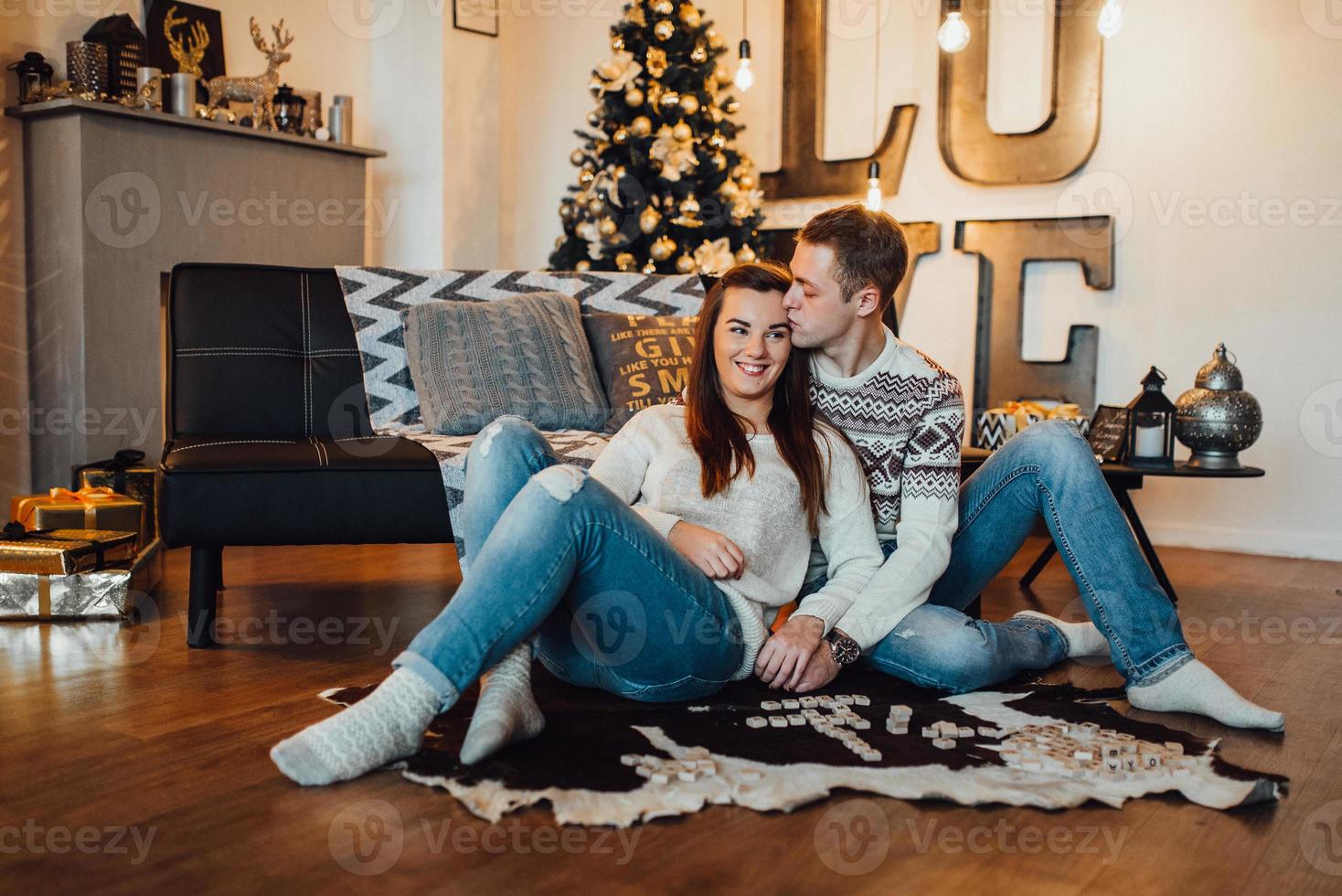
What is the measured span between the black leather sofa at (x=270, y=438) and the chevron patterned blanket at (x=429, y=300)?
0.06 metres

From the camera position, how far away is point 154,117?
3.82 m

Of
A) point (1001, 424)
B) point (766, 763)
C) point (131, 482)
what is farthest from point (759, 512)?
point (131, 482)

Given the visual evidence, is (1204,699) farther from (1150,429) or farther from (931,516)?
(1150,429)

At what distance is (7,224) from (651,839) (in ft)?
11.0

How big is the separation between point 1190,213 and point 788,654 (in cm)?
299

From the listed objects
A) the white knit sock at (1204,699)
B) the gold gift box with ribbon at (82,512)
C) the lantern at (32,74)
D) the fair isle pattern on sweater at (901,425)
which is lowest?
the white knit sock at (1204,699)

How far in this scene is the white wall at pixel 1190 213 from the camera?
12.6 feet

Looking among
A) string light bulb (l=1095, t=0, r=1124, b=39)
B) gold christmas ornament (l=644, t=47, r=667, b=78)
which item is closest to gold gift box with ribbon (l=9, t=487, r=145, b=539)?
gold christmas ornament (l=644, t=47, r=667, b=78)

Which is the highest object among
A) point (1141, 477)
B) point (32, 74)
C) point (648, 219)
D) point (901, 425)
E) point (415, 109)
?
point (415, 109)

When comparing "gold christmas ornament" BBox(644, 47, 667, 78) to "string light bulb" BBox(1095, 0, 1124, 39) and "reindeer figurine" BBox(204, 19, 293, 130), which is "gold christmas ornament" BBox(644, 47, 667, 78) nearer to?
"reindeer figurine" BBox(204, 19, 293, 130)

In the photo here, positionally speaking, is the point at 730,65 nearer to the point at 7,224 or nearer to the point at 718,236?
the point at 718,236

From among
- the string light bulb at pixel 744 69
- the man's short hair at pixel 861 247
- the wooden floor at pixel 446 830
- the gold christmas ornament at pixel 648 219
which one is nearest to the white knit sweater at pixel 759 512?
the man's short hair at pixel 861 247

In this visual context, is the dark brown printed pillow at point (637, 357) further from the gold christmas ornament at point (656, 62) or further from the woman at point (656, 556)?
the gold christmas ornament at point (656, 62)

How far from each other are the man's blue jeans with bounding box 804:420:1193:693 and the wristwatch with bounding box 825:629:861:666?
0.42 feet
